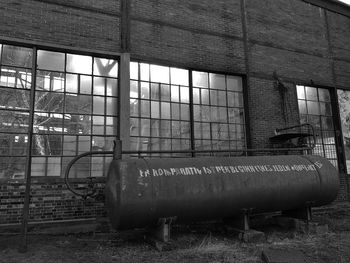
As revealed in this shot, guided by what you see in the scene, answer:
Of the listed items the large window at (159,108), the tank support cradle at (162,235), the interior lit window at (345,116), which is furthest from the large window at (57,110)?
the interior lit window at (345,116)

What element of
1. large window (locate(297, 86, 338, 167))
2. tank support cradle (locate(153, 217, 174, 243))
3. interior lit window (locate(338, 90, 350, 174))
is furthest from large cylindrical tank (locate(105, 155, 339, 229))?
interior lit window (locate(338, 90, 350, 174))

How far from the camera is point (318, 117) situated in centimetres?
1185

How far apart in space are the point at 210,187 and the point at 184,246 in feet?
4.00

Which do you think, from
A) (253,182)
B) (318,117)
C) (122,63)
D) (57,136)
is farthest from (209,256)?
(318,117)

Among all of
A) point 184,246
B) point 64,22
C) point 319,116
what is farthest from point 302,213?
point 64,22

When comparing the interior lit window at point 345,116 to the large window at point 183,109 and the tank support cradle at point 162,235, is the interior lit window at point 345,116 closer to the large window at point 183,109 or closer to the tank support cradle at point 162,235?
the large window at point 183,109

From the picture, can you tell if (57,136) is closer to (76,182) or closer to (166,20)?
(76,182)

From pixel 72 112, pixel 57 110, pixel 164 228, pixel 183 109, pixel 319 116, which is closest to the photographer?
pixel 164 228

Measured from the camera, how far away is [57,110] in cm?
783

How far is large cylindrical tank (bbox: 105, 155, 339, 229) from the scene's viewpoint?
574 centimetres

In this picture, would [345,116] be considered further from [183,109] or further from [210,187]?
[210,187]

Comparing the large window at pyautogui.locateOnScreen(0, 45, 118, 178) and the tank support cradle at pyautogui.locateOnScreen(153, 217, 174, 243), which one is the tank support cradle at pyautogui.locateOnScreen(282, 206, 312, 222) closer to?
the tank support cradle at pyautogui.locateOnScreen(153, 217, 174, 243)

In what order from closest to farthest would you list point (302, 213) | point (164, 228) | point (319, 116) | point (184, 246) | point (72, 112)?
1. point (164, 228)
2. point (184, 246)
3. point (302, 213)
4. point (72, 112)
5. point (319, 116)

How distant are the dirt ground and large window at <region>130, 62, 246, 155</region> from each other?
8.15 ft
